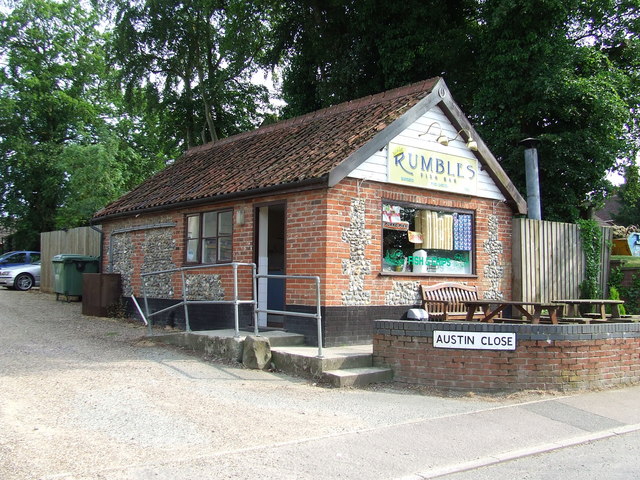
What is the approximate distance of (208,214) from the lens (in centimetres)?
1206

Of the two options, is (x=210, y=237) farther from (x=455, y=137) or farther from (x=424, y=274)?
(x=455, y=137)

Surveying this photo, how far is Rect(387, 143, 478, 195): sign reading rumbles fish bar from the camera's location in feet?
34.0

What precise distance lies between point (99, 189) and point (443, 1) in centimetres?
1513

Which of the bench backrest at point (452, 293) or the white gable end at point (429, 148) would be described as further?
the bench backrest at point (452, 293)

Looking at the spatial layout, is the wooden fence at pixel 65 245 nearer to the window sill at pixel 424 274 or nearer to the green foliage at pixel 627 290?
the window sill at pixel 424 274

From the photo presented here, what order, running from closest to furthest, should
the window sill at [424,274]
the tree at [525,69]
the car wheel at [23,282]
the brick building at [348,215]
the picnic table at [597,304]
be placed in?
the picnic table at [597,304] < the brick building at [348,215] < the window sill at [424,274] < the tree at [525,69] < the car wheel at [23,282]

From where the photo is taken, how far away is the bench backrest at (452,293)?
10.6m

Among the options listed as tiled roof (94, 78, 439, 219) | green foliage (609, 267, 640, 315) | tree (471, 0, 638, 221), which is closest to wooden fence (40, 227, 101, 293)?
tiled roof (94, 78, 439, 219)

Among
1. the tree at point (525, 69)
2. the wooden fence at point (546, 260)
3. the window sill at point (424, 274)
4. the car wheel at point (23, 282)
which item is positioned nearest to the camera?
the window sill at point (424, 274)

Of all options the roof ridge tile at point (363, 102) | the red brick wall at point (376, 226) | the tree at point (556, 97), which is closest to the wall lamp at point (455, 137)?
the roof ridge tile at point (363, 102)

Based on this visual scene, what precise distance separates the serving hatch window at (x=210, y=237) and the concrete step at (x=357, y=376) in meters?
4.14

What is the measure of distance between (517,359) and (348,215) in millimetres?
3499

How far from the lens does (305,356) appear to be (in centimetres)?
829

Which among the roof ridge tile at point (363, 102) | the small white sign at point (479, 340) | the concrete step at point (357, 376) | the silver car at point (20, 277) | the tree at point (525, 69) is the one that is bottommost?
the concrete step at point (357, 376)
